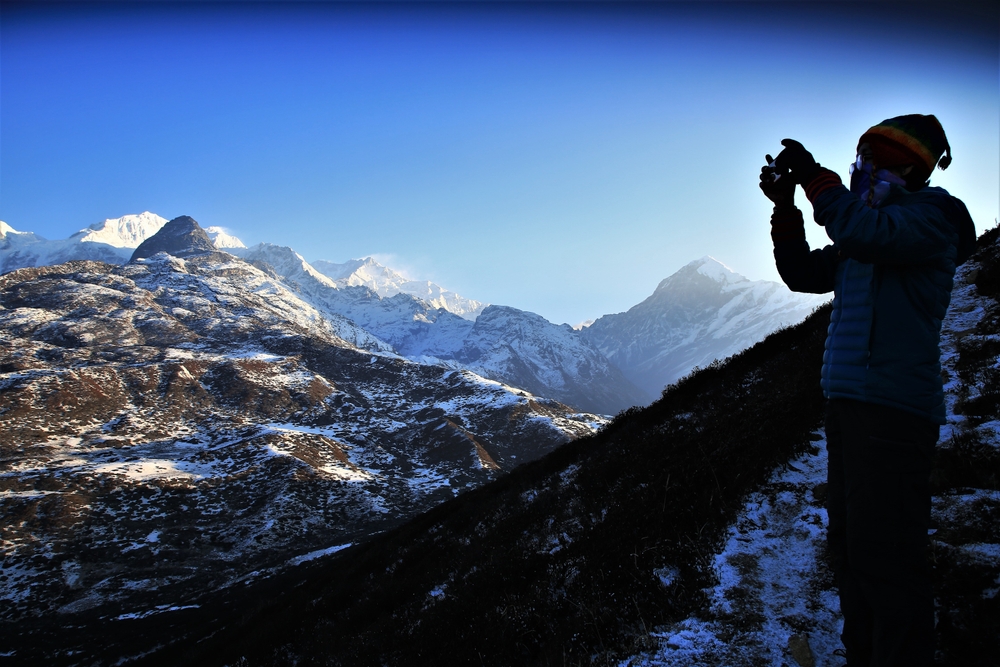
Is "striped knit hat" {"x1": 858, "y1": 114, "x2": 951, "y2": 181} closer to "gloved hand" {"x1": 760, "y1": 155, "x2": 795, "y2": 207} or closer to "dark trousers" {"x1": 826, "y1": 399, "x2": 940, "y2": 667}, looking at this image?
"gloved hand" {"x1": 760, "y1": 155, "x2": 795, "y2": 207}

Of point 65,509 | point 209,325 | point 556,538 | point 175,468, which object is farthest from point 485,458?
point 209,325

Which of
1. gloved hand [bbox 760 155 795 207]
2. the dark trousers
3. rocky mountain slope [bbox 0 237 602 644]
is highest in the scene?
gloved hand [bbox 760 155 795 207]

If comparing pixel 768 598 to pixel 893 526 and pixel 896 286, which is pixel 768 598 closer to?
pixel 893 526

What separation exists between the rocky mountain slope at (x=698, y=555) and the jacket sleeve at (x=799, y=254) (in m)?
2.69

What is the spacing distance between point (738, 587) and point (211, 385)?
16348 cm

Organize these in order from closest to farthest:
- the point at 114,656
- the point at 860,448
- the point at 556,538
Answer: the point at 860,448, the point at 556,538, the point at 114,656

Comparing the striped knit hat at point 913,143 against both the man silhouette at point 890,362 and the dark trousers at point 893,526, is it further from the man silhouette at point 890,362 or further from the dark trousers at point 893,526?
the dark trousers at point 893,526

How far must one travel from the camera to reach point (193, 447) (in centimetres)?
11181

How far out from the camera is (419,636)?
8.11m

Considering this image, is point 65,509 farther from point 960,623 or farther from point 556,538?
point 960,623

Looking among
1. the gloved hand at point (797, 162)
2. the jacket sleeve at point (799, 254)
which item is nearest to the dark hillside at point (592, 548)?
the jacket sleeve at point (799, 254)

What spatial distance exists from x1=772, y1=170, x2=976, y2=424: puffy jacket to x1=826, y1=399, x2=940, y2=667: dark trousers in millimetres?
161

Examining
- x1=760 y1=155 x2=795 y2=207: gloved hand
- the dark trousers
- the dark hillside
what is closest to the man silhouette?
the dark trousers

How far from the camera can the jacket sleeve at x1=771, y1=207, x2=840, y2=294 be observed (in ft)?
12.3
